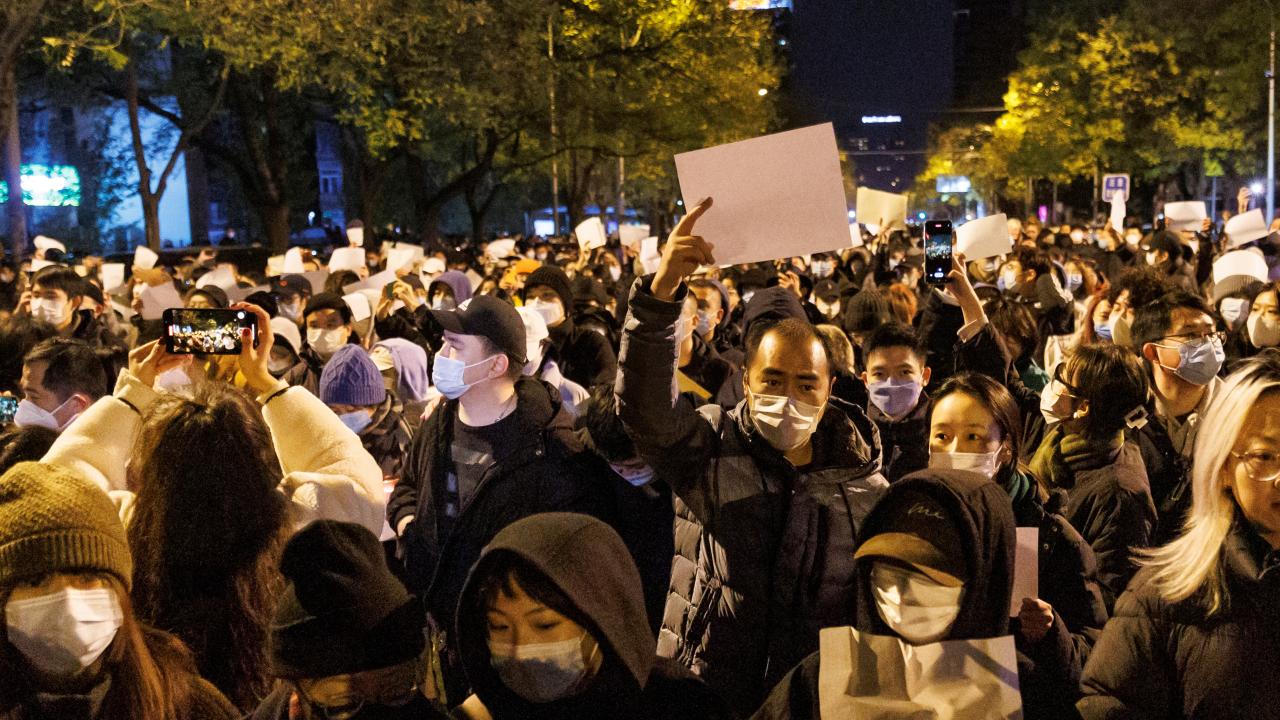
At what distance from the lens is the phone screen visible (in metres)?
5.62

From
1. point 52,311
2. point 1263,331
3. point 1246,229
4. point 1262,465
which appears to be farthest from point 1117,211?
point 1262,465

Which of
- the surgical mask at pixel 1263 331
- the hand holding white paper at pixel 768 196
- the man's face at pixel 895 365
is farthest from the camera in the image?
the surgical mask at pixel 1263 331

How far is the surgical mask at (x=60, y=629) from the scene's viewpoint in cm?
282

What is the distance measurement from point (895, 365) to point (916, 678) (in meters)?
3.37

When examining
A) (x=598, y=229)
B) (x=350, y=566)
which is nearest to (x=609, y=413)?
(x=350, y=566)

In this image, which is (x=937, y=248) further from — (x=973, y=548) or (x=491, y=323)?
(x=973, y=548)

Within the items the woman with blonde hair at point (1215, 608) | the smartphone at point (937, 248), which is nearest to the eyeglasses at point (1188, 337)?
the smartphone at point (937, 248)

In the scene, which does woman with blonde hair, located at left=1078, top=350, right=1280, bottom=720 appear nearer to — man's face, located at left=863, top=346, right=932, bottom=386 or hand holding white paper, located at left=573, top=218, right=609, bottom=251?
man's face, located at left=863, top=346, right=932, bottom=386

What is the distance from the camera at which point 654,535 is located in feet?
14.9

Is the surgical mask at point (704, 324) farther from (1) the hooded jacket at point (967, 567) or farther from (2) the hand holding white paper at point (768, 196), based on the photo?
(1) the hooded jacket at point (967, 567)

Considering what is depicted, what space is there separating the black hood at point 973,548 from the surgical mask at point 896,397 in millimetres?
2938

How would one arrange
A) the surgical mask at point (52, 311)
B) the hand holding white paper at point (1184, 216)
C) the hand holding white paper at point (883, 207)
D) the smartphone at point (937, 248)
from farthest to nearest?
the hand holding white paper at point (1184, 216) < the hand holding white paper at point (883, 207) < the surgical mask at point (52, 311) < the smartphone at point (937, 248)

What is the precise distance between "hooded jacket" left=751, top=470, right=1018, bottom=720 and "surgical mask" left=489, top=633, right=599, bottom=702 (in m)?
0.41

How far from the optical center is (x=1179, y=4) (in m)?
41.5
